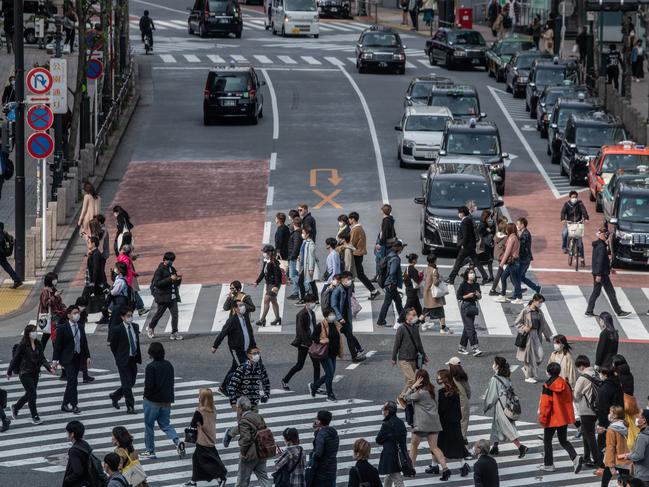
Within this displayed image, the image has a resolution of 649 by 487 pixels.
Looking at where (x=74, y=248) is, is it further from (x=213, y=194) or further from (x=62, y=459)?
(x=62, y=459)

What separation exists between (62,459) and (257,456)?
3.46 metres

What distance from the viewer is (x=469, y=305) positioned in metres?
26.0

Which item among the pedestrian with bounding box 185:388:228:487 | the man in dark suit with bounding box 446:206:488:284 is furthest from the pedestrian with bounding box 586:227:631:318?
the pedestrian with bounding box 185:388:228:487

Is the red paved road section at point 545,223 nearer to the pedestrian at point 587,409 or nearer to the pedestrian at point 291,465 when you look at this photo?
the pedestrian at point 587,409

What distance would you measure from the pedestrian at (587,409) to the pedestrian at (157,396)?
211 inches

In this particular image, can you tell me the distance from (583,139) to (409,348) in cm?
2175

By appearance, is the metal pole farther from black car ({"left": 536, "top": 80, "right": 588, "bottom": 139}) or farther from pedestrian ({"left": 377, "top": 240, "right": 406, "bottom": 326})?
black car ({"left": 536, "top": 80, "right": 588, "bottom": 139})

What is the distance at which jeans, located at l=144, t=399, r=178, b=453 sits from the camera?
822 inches

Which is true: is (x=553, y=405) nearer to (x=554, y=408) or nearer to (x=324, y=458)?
(x=554, y=408)

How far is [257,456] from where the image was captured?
61.9ft

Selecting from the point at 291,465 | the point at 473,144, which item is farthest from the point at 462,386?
the point at 473,144

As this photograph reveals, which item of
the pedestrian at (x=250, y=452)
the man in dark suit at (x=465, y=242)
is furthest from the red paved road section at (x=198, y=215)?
the pedestrian at (x=250, y=452)

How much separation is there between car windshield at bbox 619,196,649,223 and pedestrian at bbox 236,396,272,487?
17361 millimetres

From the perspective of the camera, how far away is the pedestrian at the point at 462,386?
68.7 ft
